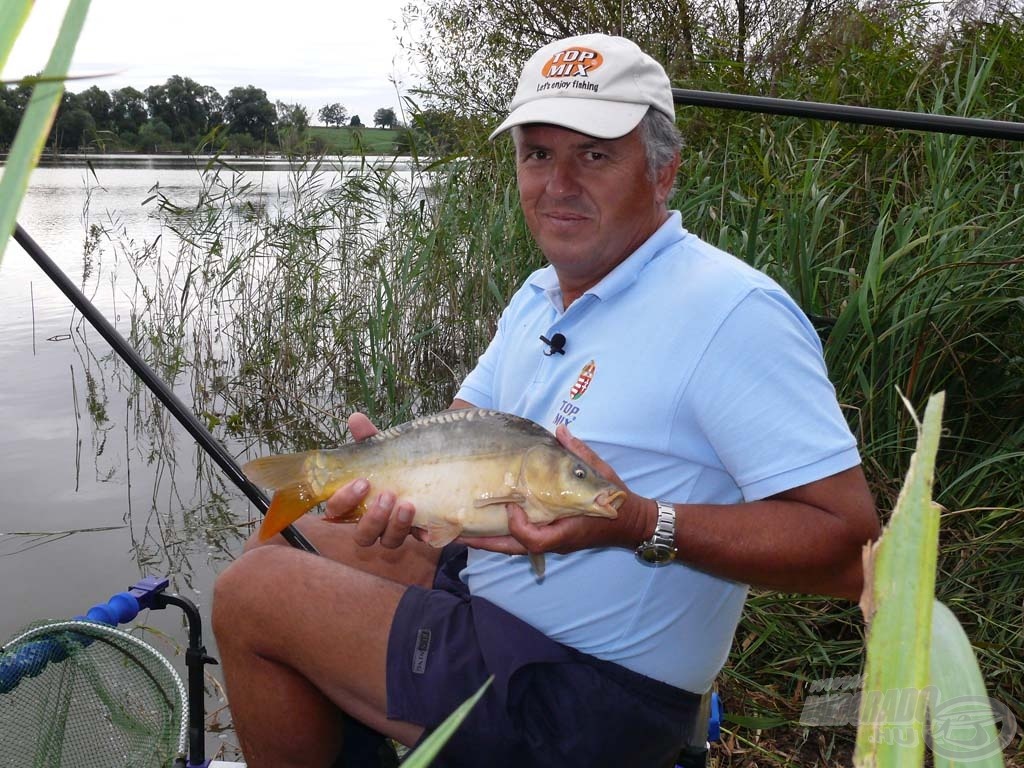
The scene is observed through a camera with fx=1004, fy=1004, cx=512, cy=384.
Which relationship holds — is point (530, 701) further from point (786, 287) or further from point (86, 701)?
point (786, 287)

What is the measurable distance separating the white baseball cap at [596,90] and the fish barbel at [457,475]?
2.13ft

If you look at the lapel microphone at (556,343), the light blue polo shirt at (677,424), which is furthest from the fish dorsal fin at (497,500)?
the lapel microphone at (556,343)

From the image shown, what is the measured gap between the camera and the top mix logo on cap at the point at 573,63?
1933mm

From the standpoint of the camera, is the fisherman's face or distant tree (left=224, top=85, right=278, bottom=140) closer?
the fisherman's face

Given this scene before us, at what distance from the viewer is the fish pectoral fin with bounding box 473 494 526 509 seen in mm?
1491

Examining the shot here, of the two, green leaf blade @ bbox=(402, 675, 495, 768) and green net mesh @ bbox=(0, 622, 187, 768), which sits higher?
green leaf blade @ bbox=(402, 675, 495, 768)

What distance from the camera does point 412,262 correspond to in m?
4.57

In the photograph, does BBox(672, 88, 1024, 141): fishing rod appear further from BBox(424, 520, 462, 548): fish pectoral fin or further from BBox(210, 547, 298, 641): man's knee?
BBox(210, 547, 298, 641): man's knee

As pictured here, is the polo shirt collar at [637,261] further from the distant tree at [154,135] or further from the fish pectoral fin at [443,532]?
the distant tree at [154,135]

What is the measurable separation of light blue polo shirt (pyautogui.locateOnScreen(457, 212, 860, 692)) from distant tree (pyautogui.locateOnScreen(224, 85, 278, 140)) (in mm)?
3948

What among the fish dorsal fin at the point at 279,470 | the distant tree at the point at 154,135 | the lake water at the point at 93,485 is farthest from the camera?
the distant tree at the point at 154,135

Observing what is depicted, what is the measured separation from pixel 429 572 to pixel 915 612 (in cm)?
190

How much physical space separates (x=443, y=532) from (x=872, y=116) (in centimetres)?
129

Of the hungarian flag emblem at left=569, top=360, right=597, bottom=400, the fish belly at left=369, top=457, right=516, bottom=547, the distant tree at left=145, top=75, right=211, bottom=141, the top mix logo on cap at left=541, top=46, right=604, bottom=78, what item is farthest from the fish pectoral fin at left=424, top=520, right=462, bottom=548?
the distant tree at left=145, top=75, right=211, bottom=141
